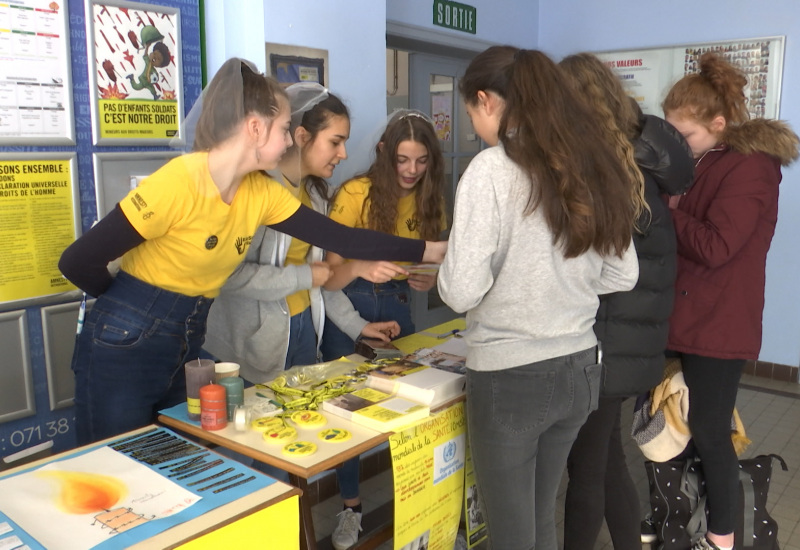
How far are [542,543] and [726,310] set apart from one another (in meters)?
0.85

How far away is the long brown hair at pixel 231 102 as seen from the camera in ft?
5.16

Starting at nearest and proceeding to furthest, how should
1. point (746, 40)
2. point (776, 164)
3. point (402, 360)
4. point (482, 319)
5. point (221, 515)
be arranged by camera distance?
1. point (221, 515)
2. point (482, 319)
3. point (776, 164)
4. point (402, 360)
5. point (746, 40)

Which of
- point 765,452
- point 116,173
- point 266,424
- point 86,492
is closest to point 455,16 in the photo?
point 116,173

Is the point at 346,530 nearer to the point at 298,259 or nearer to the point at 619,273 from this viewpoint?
the point at 298,259

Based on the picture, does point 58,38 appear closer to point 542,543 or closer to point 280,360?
point 280,360

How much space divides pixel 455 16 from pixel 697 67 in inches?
61.0

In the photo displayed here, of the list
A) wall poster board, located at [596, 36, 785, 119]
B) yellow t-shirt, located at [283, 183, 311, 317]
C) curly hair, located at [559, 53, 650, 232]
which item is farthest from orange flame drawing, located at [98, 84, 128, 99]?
wall poster board, located at [596, 36, 785, 119]

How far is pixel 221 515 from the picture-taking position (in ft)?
3.95

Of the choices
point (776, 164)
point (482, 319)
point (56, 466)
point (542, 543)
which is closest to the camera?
point (56, 466)

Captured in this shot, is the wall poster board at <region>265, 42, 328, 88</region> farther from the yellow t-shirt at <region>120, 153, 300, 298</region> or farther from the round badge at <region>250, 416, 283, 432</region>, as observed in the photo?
the round badge at <region>250, 416, 283, 432</region>

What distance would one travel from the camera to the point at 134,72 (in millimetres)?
2201

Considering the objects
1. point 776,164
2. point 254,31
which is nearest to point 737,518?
point 776,164

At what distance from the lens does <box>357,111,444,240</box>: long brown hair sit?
2342 mm

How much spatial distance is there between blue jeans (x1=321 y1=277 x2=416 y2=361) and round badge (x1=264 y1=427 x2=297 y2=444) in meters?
0.87
